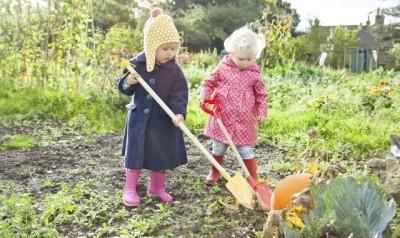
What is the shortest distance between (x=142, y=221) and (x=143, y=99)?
29.7 inches

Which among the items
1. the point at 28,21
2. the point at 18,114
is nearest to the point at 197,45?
the point at 28,21

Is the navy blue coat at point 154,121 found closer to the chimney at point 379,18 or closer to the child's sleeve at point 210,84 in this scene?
the child's sleeve at point 210,84

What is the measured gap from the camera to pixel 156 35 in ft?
10.5

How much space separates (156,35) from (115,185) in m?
1.15

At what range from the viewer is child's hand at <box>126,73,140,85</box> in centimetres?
319

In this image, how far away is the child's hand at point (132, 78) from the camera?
319 centimetres

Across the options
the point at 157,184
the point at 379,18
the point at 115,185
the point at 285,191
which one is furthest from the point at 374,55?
the point at 285,191

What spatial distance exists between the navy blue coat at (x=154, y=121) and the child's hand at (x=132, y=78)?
75mm

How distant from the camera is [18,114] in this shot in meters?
6.43

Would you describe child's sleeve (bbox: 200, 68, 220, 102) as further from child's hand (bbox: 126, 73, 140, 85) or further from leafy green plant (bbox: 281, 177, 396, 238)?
leafy green plant (bbox: 281, 177, 396, 238)

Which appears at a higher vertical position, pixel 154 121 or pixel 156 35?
pixel 156 35

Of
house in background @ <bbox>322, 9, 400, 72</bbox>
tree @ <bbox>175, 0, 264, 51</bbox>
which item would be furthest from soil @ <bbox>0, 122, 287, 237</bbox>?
tree @ <bbox>175, 0, 264, 51</bbox>

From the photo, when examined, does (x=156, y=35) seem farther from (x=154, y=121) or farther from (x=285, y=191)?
(x=285, y=191)

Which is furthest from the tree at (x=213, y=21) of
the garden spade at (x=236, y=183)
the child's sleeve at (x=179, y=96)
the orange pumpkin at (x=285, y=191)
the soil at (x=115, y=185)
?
the orange pumpkin at (x=285, y=191)
